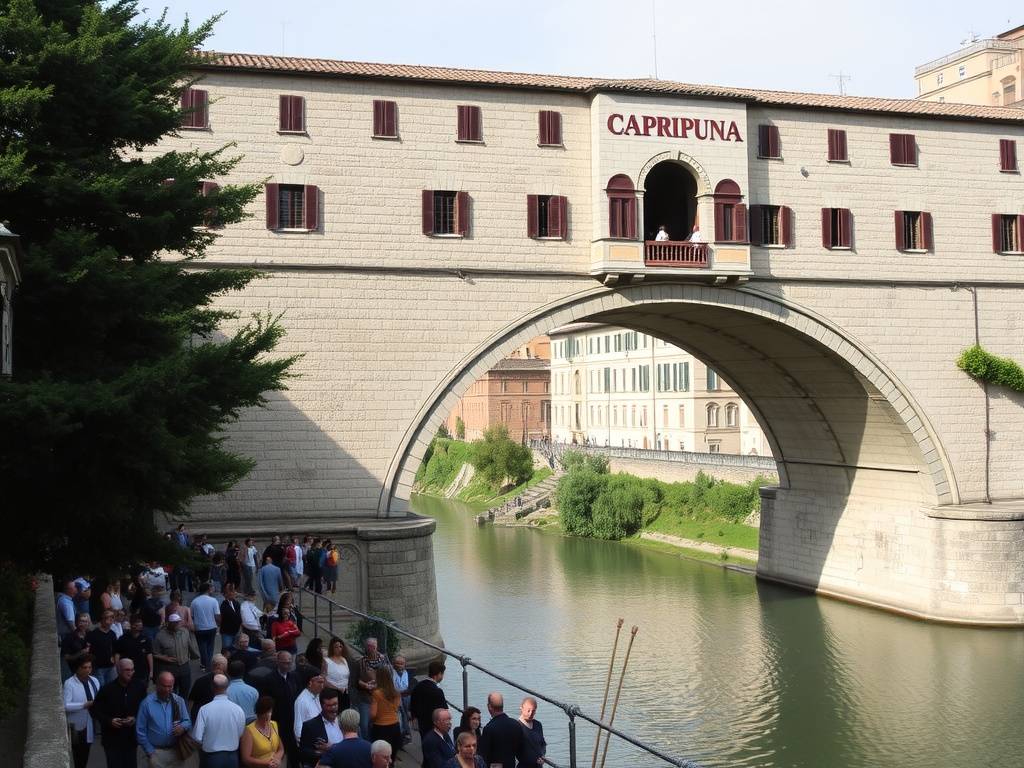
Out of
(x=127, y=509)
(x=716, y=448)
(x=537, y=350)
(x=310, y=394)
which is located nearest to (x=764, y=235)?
(x=310, y=394)

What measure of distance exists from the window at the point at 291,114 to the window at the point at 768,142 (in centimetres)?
925

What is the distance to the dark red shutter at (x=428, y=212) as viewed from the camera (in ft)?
75.5

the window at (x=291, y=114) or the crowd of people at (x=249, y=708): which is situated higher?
the window at (x=291, y=114)

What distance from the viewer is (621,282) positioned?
23953mm

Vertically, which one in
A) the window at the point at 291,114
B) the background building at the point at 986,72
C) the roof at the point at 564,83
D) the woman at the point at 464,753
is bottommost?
the woman at the point at 464,753

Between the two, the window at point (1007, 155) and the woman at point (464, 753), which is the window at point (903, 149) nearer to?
the window at point (1007, 155)

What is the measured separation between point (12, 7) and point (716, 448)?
146 ft

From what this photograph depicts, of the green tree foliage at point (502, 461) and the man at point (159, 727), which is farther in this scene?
the green tree foliage at point (502, 461)

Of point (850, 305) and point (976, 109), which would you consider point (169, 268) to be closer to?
point (850, 305)

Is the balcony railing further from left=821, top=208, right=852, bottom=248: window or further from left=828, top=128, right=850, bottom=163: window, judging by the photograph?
left=828, top=128, right=850, bottom=163: window

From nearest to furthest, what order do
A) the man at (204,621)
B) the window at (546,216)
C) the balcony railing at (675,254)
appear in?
the man at (204,621) → the window at (546,216) → the balcony railing at (675,254)

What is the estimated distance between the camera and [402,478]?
2267 cm

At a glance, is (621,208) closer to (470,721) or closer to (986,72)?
(470,721)

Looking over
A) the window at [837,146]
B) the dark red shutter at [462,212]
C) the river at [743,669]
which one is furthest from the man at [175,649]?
the window at [837,146]
